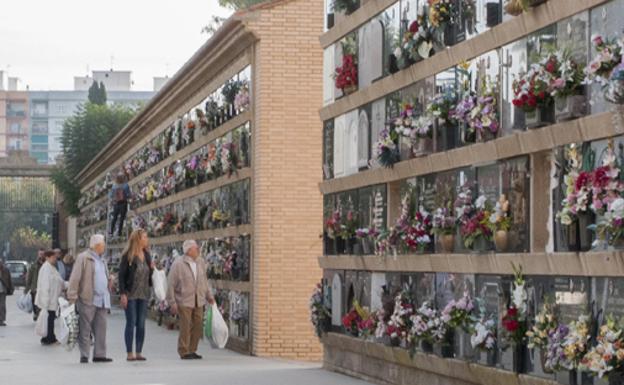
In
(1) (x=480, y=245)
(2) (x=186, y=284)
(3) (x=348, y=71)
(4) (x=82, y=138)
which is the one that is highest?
(4) (x=82, y=138)

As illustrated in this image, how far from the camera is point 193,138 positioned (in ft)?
107

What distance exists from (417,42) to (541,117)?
12.7 feet

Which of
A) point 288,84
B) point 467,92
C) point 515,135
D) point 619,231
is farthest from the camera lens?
point 288,84

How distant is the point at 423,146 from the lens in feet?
54.3

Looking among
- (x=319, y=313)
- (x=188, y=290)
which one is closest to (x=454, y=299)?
(x=319, y=313)

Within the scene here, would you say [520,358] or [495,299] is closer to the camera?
[520,358]

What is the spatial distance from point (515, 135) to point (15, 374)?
839cm

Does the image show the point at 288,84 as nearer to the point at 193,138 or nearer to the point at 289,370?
the point at 289,370

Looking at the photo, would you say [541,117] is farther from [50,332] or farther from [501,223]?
[50,332]

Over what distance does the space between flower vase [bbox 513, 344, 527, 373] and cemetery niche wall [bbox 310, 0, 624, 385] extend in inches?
0.5

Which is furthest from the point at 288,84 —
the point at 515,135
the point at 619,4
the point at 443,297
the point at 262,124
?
the point at 619,4

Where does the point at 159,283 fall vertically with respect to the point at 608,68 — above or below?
below

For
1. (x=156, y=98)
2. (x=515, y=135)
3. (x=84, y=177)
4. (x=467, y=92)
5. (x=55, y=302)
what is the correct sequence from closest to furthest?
(x=515, y=135)
(x=467, y=92)
(x=55, y=302)
(x=156, y=98)
(x=84, y=177)

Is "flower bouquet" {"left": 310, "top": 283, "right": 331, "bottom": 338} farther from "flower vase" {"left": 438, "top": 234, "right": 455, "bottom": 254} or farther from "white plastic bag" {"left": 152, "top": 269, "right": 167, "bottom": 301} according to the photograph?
"flower vase" {"left": 438, "top": 234, "right": 455, "bottom": 254}
